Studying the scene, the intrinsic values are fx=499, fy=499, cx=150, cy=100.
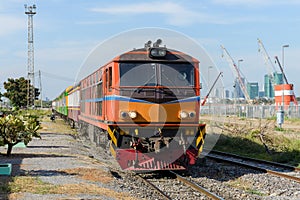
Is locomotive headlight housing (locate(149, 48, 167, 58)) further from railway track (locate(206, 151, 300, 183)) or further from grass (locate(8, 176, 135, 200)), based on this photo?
railway track (locate(206, 151, 300, 183))

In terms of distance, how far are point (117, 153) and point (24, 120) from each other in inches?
219

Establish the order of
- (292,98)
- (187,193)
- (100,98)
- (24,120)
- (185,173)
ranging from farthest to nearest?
(292,98)
(24,120)
(100,98)
(185,173)
(187,193)

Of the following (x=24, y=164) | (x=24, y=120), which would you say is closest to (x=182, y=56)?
(x=24, y=164)

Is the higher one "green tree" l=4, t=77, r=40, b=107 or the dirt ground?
"green tree" l=4, t=77, r=40, b=107

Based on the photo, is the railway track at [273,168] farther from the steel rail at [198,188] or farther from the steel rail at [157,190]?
the steel rail at [157,190]

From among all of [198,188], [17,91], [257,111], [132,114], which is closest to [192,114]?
[132,114]

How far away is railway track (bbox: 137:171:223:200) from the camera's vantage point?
37.1 ft

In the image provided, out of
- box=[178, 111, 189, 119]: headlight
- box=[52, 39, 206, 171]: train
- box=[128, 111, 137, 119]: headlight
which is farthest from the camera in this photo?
box=[178, 111, 189, 119]: headlight

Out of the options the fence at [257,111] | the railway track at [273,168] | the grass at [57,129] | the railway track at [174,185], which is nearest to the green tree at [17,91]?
the fence at [257,111]

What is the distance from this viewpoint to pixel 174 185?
1290 cm

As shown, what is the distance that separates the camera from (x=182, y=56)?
14273 mm

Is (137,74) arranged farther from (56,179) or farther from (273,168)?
(273,168)


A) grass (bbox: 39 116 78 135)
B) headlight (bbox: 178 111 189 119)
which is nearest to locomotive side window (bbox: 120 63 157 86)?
headlight (bbox: 178 111 189 119)

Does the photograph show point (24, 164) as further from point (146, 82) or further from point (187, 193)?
point (187, 193)
